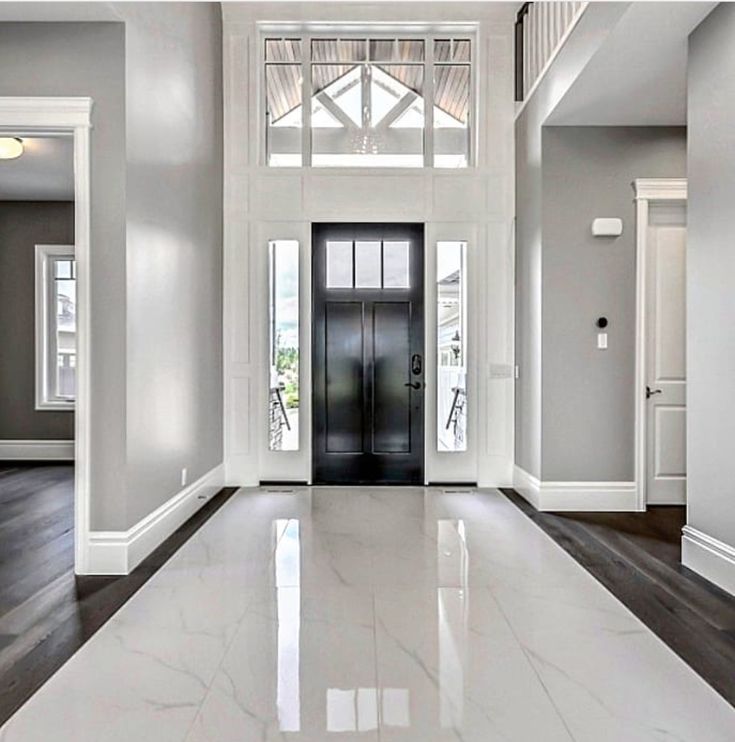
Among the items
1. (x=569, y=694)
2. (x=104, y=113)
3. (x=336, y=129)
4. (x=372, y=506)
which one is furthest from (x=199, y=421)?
(x=569, y=694)

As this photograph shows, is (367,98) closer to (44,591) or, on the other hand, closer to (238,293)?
(238,293)

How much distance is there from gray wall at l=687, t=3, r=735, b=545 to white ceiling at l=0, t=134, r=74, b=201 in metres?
4.32

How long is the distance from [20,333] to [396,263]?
14.2 feet

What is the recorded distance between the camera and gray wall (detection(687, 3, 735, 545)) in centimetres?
304

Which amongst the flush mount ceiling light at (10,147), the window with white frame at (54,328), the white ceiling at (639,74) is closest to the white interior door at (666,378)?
the white ceiling at (639,74)

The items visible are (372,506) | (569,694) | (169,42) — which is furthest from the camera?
(372,506)

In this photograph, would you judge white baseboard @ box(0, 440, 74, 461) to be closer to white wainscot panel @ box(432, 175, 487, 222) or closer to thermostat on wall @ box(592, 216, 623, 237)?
white wainscot panel @ box(432, 175, 487, 222)

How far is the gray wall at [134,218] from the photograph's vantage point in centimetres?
323

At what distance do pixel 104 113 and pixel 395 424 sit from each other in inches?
135

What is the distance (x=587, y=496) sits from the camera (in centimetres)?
480

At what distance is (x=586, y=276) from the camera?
4805 millimetres

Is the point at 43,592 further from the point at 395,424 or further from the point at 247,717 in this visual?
the point at 395,424

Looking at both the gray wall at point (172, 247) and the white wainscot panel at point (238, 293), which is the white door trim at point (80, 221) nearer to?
the gray wall at point (172, 247)

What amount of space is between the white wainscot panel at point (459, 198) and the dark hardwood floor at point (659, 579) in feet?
8.06
